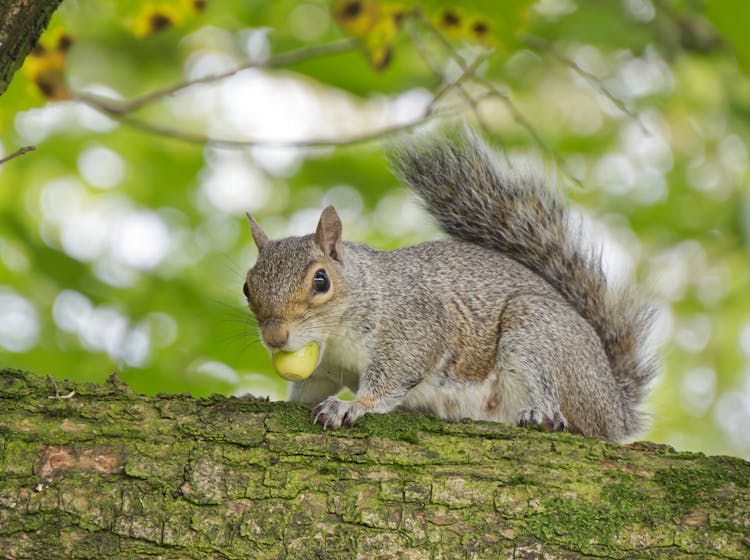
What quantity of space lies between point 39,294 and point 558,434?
261cm

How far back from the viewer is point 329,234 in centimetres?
366

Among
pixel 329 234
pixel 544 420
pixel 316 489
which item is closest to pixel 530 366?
pixel 544 420

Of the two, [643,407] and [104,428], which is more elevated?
[643,407]

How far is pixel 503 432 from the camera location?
279cm

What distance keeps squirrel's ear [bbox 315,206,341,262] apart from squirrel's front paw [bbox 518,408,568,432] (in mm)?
959

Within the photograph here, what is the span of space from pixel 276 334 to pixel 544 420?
112 centimetres

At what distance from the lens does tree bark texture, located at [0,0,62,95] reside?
248 centimetres

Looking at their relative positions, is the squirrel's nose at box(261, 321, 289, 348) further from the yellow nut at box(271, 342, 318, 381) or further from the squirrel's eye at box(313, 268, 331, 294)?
the squirrel's eye at box(313, 268, 331, 294)

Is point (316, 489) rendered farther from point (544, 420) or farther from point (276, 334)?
point (544, 420)

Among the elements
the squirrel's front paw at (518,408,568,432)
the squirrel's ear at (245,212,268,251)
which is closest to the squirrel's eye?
the squirrel's ear at (245,212,268,251)

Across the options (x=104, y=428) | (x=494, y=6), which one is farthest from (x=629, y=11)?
(x=104, y=428)

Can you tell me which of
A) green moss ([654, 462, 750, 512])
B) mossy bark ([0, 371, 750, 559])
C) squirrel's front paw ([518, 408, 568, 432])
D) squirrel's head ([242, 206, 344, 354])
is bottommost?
mossy bark ([0, 371, 750, 559])

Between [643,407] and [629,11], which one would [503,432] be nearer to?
[643,407]

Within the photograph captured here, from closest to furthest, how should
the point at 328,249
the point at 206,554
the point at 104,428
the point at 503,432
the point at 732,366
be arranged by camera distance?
1. the point at 206,554
2. the point at 104,428
3. the point at 503,432
4. the point at 328,249
5. the point at 732,366
